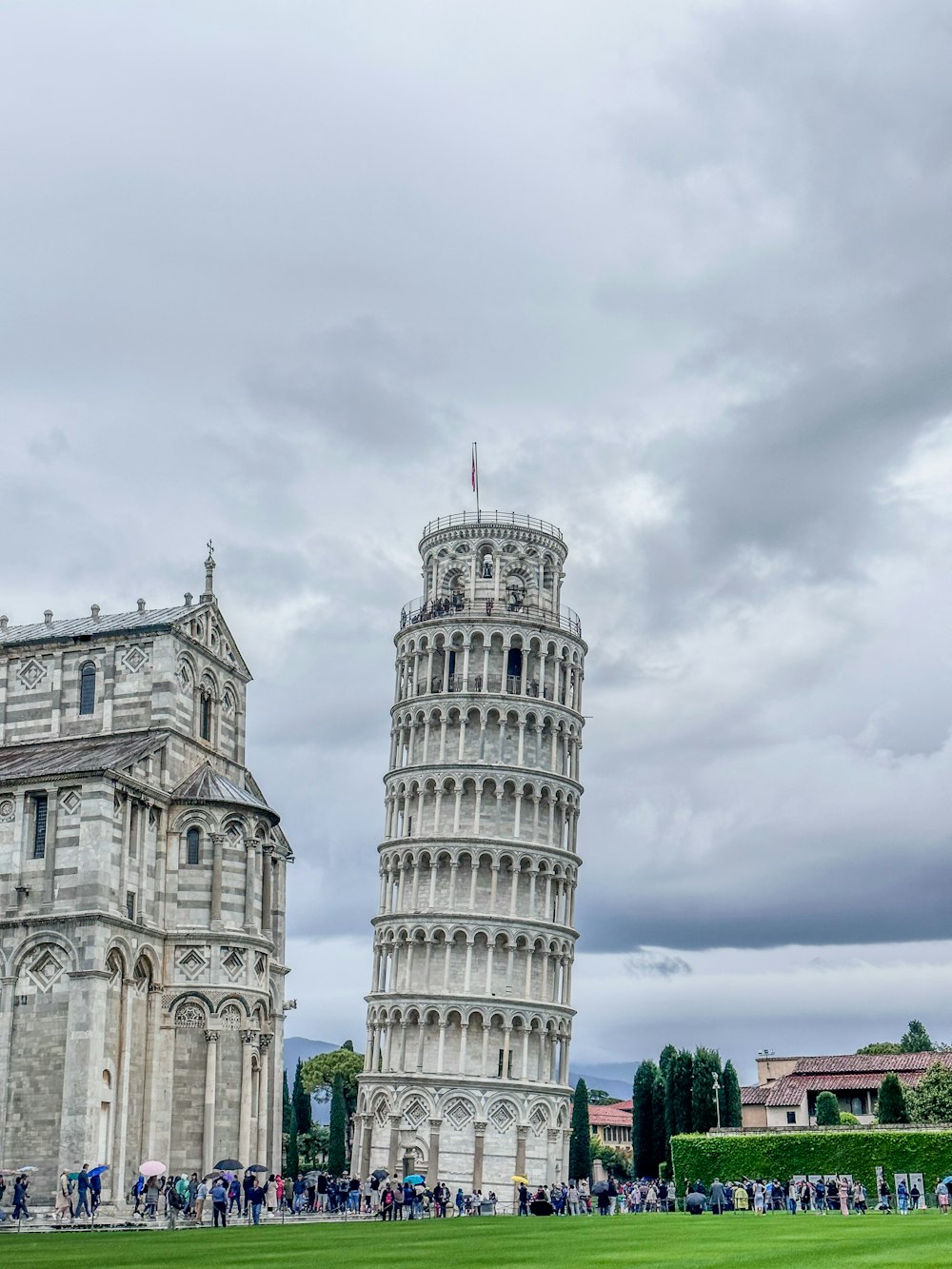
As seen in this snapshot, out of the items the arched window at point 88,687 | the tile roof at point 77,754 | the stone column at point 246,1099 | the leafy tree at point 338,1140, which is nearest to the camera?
the stone column at point 246,1099

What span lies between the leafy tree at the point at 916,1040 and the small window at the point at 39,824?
97098 mm

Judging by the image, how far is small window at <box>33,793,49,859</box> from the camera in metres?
58.3

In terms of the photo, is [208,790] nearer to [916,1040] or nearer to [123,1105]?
[123,1105]

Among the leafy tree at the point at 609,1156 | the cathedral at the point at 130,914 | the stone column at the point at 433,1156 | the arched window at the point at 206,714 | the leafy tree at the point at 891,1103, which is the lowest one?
the leafy tree at the point at 609,1156

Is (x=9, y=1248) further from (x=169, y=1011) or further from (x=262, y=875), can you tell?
(x=262, y=875)

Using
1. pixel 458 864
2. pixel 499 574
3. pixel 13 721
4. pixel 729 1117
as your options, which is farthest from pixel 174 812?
pixel 729 1117

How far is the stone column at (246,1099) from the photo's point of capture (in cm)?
5865

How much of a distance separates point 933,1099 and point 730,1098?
52.4 ft

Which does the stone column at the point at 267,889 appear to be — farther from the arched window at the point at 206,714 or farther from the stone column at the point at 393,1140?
the stone column at the point at 393,1140

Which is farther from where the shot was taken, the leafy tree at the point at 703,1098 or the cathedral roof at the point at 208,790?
the leafy tree at the point at 703,1098

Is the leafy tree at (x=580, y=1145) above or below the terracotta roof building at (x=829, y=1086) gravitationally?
below

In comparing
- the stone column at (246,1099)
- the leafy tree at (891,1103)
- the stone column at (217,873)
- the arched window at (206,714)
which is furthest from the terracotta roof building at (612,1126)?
the stone column at (217,873)

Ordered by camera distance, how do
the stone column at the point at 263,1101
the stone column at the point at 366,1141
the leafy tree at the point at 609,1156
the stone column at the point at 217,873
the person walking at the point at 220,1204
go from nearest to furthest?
the person walking at the point at 220,1204
the stone column at the point at 263,1101
the stone column at the point at 217,873
the stone column at the point at 366,1141
the leafy tree at the point at 609,1156

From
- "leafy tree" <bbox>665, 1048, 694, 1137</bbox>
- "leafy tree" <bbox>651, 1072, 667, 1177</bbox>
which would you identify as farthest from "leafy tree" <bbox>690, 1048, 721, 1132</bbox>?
"leafy tree" <bbox>651, 1072, 667, 1177</bbox>
